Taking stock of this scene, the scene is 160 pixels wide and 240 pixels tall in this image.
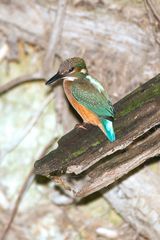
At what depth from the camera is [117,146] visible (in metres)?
4.00

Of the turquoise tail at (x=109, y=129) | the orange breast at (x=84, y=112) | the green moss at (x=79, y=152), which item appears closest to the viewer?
the turquoise tail at (x=109, y=129)

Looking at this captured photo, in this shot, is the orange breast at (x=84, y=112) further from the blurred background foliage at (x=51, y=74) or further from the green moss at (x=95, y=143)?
the blurred background foliage at (x=51, y=74)

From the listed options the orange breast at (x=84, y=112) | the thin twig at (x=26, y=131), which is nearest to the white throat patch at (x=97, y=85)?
the orange breast at (x=84, y=112)

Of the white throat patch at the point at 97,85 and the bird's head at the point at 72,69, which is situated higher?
the bird's head at the point at 72,69

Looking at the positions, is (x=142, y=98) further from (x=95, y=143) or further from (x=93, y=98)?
(x=95, y=143)

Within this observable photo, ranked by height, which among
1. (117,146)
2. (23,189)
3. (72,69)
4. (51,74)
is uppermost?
(72,69)

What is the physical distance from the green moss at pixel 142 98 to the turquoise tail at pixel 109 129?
0.54ft

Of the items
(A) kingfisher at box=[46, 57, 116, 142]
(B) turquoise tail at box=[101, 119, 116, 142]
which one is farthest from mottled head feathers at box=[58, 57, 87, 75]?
(B) turquoise tail at box=[101, 119, 116, 142]

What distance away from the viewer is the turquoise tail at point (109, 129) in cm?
399

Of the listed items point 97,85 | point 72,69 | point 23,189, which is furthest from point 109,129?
point 23,189

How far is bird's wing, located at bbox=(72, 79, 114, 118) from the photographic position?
414 centimetres

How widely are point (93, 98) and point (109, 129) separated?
289 millimetres

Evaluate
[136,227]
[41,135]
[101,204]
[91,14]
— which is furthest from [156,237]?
[91,14]

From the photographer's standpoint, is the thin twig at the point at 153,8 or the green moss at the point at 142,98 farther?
the thin twig at the point at 153,8
